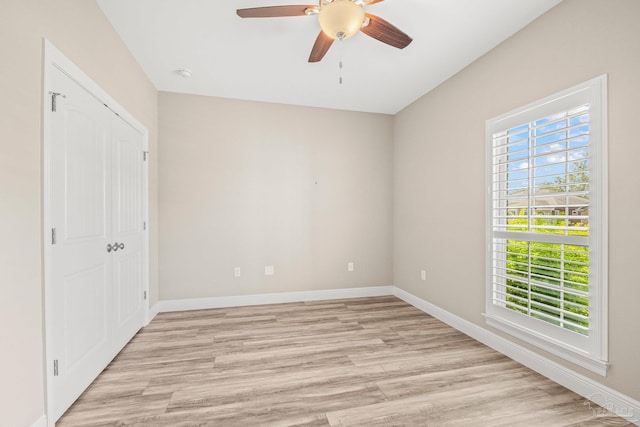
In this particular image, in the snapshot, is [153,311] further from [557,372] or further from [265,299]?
[557,372]

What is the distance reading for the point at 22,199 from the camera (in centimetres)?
142

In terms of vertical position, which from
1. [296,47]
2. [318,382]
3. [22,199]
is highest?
[296,47]

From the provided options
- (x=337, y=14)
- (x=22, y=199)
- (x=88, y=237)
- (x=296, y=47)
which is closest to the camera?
(x=22, y=199)

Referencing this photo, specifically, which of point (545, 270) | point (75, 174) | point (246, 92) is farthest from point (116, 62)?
point (545, 270)

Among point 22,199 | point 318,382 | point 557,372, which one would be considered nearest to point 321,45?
point 22,199

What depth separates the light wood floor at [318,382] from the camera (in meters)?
1.75

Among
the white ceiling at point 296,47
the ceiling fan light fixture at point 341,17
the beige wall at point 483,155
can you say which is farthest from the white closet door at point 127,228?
the beige wall at point 483,155

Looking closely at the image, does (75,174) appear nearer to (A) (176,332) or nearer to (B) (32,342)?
(B) (32,342)

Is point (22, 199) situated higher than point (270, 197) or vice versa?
point (270, 197)

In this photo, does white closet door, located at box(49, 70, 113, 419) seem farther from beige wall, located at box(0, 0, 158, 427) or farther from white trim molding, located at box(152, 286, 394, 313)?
white trim molding, located at box(152, 286, 394, 313)

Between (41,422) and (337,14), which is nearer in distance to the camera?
(41,422)

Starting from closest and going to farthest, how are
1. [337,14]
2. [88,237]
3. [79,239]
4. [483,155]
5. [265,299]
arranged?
[337,14] < [79,239] < [88,237] < [483,155] < [265,299]

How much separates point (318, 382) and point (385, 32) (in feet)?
8.35

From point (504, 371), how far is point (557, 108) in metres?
2.07
